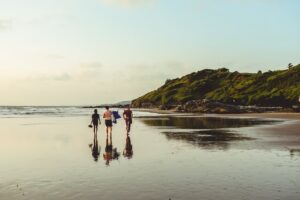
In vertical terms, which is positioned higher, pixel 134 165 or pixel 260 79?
pixel 260 79

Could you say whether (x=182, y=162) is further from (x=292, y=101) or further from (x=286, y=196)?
(x=292, y=101)

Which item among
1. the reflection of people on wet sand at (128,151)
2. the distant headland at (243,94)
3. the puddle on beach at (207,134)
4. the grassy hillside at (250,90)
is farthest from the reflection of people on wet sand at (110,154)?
the grassy hillside at (250,90)

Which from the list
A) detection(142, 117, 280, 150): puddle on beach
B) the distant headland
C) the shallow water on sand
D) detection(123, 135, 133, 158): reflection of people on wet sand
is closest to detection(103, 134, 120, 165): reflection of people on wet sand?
the shallow water on sand

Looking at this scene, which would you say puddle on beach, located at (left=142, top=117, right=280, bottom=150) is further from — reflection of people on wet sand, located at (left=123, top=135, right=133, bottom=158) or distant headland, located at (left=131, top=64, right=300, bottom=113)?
distant headland, located at (left=131, top=64, right=300, bottom=113)

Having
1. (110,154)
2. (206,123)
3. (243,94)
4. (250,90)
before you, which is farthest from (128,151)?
(250,90)

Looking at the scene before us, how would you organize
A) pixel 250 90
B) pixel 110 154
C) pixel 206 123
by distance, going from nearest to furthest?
pixel 110 154
pixel 206 123
pixel 250 90

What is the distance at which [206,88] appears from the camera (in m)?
188

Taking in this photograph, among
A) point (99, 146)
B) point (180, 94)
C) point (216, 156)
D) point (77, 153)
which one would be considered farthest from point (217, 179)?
point (180, 94)

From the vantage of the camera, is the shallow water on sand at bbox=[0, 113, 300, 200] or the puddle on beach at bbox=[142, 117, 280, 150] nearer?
the shallow water on sand at bbox=[0, 113, 300, 200]

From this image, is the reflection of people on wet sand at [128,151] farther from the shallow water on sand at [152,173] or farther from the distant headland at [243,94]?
the distant headland at [243,94]

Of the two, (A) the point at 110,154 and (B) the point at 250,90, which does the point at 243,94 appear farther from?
(A) the point at 110,154

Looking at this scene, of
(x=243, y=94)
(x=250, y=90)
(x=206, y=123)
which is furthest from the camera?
(x=250, y=90)

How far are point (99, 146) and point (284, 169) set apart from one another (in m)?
11.3

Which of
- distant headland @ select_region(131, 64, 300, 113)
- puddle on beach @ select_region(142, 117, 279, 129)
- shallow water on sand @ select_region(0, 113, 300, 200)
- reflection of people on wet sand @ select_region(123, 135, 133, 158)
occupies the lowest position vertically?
shallow water on sand @ select_region(0, 113, 300, 200)
